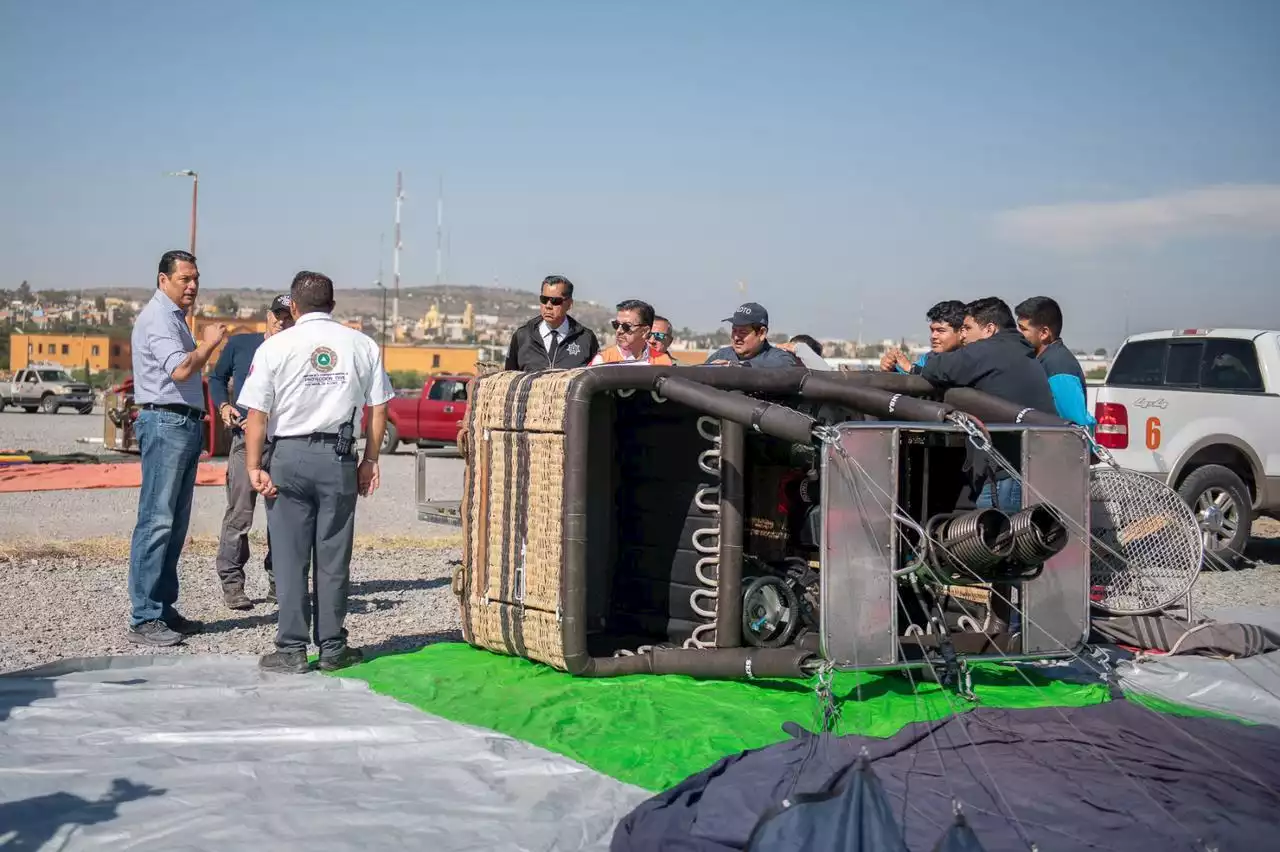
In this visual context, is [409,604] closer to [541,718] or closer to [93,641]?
[93,641]

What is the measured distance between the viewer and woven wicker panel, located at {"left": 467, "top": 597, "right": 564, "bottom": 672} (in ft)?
17.1

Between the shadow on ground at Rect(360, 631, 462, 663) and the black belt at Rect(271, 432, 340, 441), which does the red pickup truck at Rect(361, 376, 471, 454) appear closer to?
the shadow on ground at Rect(360, 631, 462, 663)

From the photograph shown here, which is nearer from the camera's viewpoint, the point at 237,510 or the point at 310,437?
the point at 310,437

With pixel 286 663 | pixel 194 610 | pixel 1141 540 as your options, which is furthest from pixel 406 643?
pixel 1141 540

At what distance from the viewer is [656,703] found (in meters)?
4.85

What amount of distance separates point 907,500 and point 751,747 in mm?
1578

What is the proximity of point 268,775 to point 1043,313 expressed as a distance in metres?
5.38

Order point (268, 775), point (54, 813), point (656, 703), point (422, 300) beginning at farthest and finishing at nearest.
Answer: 1. point (422, 300)
2. point (656, 703)
3. point (268, 775)
4. point (54, 813)

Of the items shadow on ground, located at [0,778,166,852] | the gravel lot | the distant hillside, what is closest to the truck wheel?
the gravel lot

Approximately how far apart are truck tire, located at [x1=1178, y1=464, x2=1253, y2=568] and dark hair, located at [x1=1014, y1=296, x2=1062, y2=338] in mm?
3429

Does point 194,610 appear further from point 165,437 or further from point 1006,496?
point 1006,496

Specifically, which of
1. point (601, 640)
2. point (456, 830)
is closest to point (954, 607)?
point (601, 640)

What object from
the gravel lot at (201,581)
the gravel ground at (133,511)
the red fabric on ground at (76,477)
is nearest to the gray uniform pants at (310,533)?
the gravel lot at (201,581)

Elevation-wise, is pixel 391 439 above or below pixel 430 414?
below
